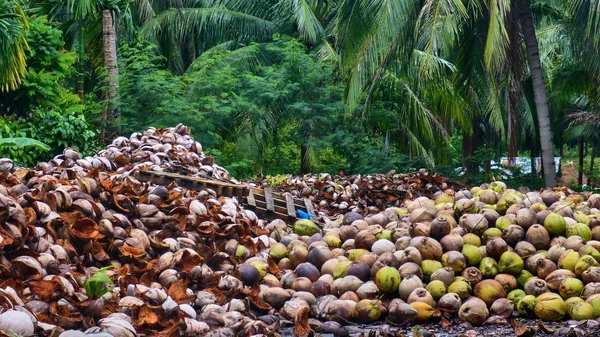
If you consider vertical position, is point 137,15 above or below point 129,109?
above

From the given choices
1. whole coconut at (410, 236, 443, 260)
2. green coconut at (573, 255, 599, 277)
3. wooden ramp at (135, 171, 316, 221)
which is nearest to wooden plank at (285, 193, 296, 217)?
wooden ramp at (135, 171, 316, 221)

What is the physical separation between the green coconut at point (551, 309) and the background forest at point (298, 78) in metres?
6.94

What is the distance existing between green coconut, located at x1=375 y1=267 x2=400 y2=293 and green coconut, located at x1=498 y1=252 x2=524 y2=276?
0.78 metres

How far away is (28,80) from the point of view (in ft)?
46.8

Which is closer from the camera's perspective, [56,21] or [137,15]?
[56,21]

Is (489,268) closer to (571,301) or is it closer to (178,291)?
(571,301)

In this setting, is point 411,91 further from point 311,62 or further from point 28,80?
point 28,80

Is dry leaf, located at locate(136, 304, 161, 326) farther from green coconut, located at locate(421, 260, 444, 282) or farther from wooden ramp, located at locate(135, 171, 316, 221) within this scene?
wooden ramp, located at locate(135, 171, 316, 221)

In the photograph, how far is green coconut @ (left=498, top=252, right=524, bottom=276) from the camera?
5.53 metres

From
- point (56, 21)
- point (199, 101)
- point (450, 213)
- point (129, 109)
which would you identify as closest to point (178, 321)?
point (450, 213)

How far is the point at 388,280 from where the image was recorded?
5371 mm

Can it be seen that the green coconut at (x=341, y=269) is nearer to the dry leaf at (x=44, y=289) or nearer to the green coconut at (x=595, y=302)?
the green coconut at (x=595, y=302)

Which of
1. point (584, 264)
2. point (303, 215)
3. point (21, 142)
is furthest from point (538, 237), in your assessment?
point (21, 142)

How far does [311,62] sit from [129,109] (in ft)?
15.3
